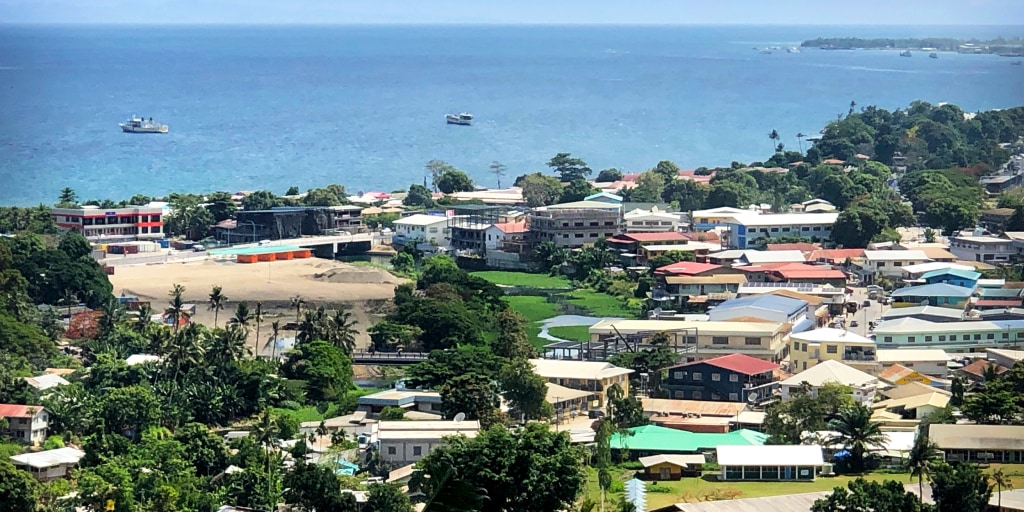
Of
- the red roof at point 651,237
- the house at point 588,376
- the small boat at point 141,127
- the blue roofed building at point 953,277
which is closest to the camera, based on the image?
Result: the house at point 588,376

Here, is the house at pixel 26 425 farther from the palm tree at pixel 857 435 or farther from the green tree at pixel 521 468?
the palm tree at pixel 857 435

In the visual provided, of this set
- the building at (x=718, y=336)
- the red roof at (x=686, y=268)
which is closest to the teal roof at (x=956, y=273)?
the red roof at (x=686, y=268)

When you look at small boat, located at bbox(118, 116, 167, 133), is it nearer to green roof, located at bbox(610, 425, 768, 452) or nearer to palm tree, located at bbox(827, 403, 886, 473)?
green roof, located at bbox(610, 425, 768, 452)

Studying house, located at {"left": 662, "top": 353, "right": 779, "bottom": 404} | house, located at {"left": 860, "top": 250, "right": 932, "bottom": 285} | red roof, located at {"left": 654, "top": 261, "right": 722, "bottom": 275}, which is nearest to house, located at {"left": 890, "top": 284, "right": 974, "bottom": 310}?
house, located at {"left": 860, "top": 250, "right": 932, "bottom": 285}

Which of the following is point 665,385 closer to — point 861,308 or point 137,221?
point 861,308

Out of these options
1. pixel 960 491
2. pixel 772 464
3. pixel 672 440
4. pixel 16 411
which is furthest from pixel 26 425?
pixel 960 491

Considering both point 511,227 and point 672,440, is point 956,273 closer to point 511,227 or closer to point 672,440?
point 511,227
